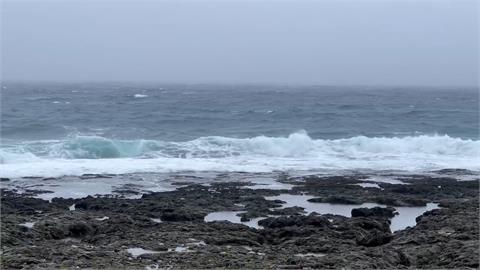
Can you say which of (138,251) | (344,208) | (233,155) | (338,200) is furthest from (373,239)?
(233,155)

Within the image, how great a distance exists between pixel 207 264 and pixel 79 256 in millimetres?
2022

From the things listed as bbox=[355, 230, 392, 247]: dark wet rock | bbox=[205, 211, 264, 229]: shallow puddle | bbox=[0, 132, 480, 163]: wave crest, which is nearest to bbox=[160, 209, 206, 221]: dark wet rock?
bbox=[205, 211, 264, 229]: shallow puddle

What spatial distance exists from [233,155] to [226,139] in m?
4.57

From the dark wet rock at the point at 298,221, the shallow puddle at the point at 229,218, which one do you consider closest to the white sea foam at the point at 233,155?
the shallow puddle at the point at 229,218

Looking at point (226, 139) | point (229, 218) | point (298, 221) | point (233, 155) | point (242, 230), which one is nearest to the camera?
point (242, 230)

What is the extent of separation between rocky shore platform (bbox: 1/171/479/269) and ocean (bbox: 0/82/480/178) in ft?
24.1

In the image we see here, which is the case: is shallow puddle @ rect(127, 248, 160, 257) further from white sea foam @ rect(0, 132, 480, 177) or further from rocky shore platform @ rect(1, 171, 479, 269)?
white sea foam @ rect(0, 132, 480, 177)

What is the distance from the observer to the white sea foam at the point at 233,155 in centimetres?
2477

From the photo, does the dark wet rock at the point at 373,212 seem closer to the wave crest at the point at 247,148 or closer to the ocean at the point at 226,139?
the ocean at the point at 226,139

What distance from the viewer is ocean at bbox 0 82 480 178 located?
25828mm

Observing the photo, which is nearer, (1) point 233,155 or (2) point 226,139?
(1) point 233,155

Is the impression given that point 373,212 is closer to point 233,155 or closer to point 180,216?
point 180,216

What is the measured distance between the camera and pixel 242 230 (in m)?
12.0

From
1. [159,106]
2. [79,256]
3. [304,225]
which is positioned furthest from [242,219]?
[159,106]
